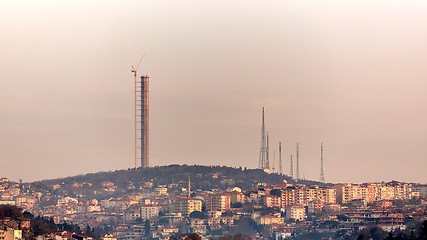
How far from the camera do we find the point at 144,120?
174 meters

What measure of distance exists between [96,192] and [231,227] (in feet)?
148

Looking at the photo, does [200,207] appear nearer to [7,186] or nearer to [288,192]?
[288,192]

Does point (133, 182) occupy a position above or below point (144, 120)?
below

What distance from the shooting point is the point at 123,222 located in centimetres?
A: 15088

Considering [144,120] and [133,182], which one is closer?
[144,120]

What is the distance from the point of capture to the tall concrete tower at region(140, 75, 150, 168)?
567 feet

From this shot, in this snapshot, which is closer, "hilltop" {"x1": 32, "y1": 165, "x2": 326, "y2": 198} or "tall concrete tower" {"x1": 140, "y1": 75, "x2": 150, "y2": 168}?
"tall concrete tower" {"x1": 140, "y1": 75, "x2": 150, "y2": 168}

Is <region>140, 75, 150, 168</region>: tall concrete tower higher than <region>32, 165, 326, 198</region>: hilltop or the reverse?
higher

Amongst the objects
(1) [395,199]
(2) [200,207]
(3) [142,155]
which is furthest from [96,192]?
(1) [395,199]

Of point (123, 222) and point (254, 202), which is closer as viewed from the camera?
point (123, 222)

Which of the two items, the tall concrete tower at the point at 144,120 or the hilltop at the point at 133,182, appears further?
the hilltop at the point at 133,182

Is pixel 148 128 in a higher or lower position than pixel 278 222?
higher

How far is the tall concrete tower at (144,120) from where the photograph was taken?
567ft

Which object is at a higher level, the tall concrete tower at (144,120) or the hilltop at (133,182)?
the tall concrete tower at (144,120)
